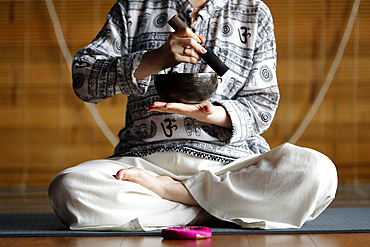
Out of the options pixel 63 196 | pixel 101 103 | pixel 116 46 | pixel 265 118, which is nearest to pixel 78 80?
pixel 116 46

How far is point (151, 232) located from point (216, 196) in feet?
0.85

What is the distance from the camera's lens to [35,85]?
3.23 meters

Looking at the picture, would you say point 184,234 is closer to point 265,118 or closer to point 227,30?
point 265,118

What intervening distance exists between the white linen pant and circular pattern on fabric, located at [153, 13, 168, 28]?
57 centimetres

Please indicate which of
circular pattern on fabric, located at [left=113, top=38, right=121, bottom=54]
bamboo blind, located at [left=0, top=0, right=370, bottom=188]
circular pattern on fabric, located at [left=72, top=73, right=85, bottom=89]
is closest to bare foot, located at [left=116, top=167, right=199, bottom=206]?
circular pattern on fabric, located at [left=72, top=73, right=85, bottom=89]

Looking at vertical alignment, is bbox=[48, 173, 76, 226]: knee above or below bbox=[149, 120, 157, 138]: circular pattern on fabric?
below

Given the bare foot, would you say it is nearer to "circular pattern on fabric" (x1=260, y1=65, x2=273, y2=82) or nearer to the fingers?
the fingers

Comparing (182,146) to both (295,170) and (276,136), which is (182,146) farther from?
(276,136)

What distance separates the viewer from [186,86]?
1384 mm

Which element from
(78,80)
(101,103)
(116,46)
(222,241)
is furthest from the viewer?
(101,103)

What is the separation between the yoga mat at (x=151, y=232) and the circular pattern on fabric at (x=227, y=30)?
75cm

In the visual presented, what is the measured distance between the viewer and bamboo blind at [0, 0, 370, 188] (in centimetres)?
318

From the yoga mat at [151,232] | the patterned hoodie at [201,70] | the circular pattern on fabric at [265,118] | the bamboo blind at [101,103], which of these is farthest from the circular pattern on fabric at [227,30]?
the bamboo blind at [101,103]

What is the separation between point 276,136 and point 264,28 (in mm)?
1616
